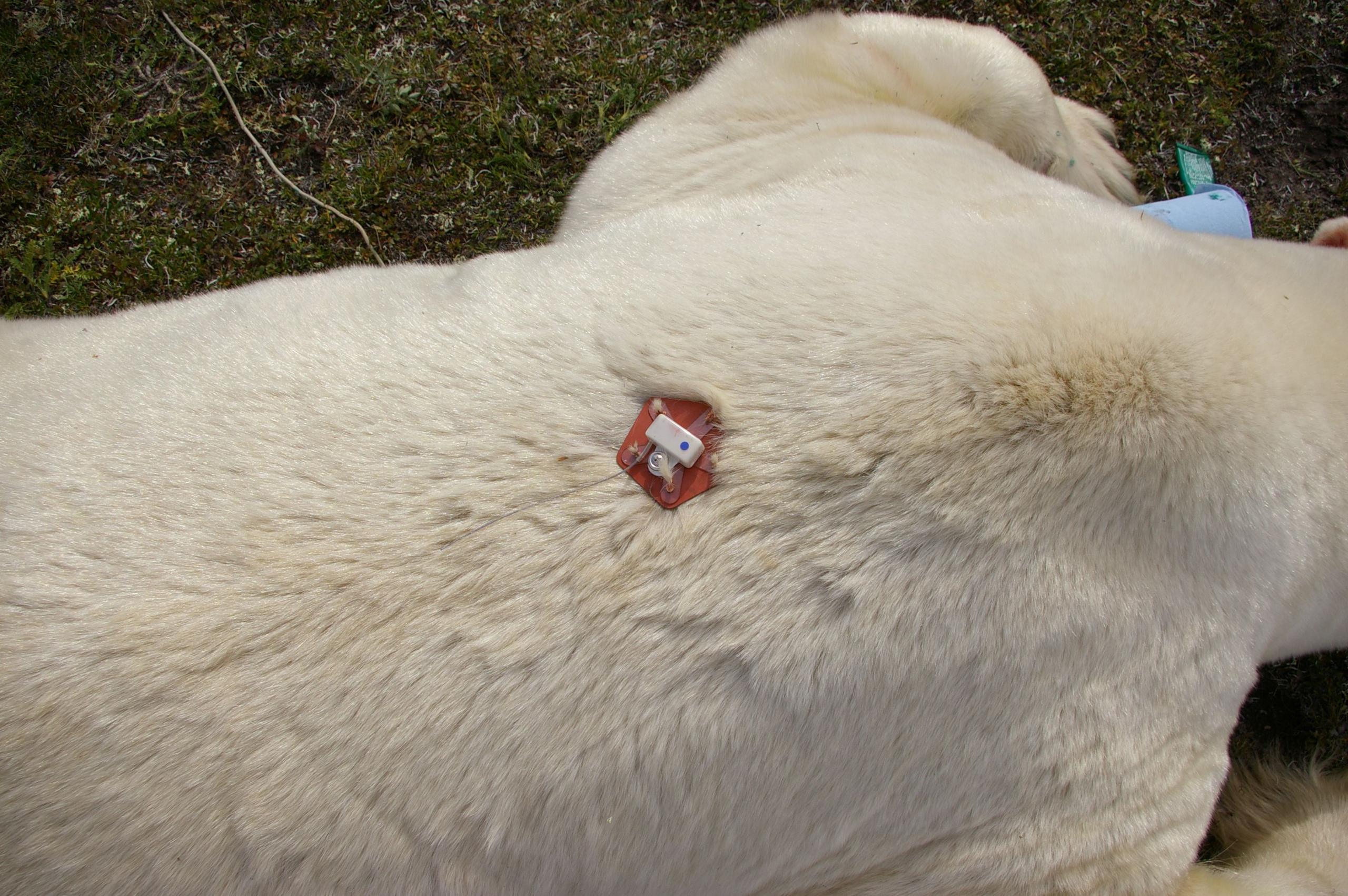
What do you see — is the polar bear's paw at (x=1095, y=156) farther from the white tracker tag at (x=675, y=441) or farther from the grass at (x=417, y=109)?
the white tracker tag at (x=675, y=441)

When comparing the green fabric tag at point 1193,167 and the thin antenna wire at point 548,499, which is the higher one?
the green fabric tag at point 1193,167

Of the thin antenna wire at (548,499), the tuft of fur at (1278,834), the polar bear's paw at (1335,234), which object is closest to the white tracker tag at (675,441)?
the thin antenna wire at (548,499)

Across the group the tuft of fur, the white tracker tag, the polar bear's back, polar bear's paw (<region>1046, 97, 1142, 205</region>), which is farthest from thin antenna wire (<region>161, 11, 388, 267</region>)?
the tuft of fur

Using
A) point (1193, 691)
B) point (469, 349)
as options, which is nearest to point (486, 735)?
point (469, 349)

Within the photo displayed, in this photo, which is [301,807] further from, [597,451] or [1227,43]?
[1227,43]

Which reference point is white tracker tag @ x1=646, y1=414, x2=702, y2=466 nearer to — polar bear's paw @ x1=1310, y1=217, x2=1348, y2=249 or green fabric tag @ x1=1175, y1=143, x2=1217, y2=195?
polar bear's paw @ x1=1310, y1=217, x2=1348, y2=249

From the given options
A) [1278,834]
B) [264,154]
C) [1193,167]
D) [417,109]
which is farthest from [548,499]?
[1193,167]
